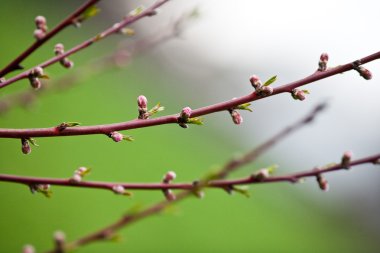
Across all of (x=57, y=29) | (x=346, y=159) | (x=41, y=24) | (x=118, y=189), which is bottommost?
(x=346, y=159)

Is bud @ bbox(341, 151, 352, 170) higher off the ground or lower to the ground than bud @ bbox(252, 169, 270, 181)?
lower

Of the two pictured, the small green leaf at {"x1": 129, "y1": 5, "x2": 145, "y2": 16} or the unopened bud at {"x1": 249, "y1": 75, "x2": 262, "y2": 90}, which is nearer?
the unopened bud at {"x1": 249, "y1": 75, "x2": 262, "y2": 90}

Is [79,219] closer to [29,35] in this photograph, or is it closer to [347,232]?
[29,35]

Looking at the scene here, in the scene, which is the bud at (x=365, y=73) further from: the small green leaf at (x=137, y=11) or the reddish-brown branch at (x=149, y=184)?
the small green leaf at (x=137, y=11)

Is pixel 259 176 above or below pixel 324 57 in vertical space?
below

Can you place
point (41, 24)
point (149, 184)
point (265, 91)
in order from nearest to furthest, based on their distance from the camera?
1. point (265, 91)
2. point (149, 184)
3. point (41, 24)

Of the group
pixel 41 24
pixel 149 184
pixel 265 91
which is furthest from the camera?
pixel 41 24

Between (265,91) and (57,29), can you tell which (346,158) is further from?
(57,29)

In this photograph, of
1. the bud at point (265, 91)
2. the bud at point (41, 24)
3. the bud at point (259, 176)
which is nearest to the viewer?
the bud at point (265, 91)

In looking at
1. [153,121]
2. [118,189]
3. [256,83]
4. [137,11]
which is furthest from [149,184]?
[137,11]

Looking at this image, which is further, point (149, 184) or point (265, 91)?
point (149, 184)

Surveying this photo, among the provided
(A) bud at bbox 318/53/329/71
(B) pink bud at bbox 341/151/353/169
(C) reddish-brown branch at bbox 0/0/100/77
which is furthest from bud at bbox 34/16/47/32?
(B) pink bud at bbox 341/151/353/169

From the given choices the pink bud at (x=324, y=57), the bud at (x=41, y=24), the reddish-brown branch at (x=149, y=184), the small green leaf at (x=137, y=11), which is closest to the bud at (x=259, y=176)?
the reddish-brown branch at (x=149, y=184)

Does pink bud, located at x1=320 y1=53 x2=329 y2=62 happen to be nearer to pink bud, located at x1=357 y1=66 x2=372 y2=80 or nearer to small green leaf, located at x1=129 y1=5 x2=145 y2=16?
pink bud, located at x1=357 y1=66 x2=372 y2=80
